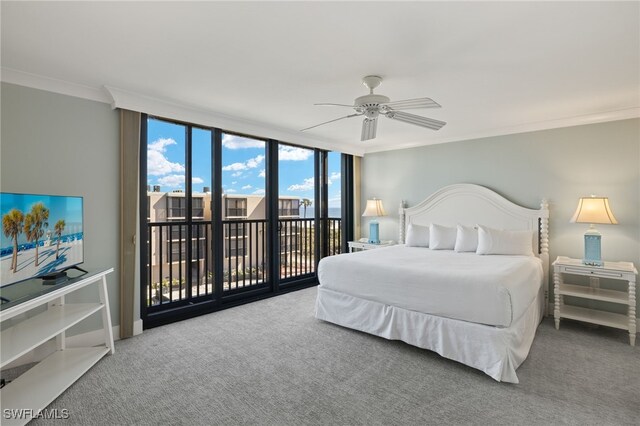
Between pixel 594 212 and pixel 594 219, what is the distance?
8 centimetres

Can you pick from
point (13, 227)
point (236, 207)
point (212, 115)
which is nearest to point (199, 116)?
point (212, 115)

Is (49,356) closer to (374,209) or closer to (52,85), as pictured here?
(52,85)

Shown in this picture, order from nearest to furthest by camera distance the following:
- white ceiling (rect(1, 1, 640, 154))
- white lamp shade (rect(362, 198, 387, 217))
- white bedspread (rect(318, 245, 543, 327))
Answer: white ceiling (rect(1, 1, 640, 154)) → white bedspread (rect(318, 245, 543, 327)) → white lamp shade (rect(362, 198, 387, 217))

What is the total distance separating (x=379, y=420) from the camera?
6.42 feet

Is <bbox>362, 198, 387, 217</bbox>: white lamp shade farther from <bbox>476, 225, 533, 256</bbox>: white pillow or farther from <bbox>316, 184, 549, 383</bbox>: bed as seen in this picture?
<bbox>476, 225, 533, 256</bbox>: white pillow

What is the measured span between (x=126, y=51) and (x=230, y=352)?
2548 millimetres

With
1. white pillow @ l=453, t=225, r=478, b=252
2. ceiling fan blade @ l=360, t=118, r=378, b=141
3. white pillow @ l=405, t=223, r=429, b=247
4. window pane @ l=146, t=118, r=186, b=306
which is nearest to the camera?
ceiling fan blade @ l=360, t=118, r=378, b=141

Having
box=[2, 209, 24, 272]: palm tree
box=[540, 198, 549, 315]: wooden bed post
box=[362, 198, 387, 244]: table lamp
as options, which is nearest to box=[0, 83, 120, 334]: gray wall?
box=[2, 209, 24, 272]: palm tree

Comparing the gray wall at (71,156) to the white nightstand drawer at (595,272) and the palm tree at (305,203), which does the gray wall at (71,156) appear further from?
the white nightstand drawer at (595,272)

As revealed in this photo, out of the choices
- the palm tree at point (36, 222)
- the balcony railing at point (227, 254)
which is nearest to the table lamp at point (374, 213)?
the balcony railing at point (227, 254)

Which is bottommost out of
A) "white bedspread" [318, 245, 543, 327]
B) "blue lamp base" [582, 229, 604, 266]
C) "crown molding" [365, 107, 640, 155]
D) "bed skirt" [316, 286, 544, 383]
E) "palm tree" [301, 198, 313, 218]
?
"bed skirt" [316, 286, 544, 383]

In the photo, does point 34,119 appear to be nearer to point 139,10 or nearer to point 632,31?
point 139,10

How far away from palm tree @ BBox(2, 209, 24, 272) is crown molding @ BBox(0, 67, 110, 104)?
3.85 ft

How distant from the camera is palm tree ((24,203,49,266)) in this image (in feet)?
7.72
